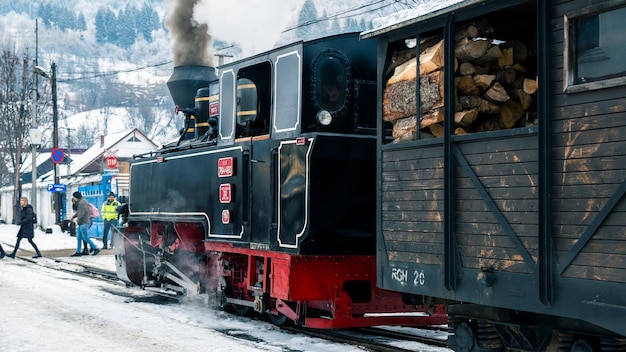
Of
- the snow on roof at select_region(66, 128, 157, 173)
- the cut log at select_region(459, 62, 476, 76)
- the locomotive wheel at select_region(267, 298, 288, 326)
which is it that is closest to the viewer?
the cut log at select_region(459, 62, 476, 76)

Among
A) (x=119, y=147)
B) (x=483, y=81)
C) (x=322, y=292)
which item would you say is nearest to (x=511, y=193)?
(x=483, y=81)

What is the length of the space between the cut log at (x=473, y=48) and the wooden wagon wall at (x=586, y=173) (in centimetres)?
81

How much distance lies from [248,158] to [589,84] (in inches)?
197

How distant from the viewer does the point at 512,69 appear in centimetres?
613

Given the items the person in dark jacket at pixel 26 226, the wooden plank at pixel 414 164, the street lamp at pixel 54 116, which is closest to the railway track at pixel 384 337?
the wooden plank at pixel 414 164

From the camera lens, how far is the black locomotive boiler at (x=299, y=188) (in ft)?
27.4

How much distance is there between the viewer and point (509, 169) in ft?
18.6

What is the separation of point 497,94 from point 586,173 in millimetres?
1213

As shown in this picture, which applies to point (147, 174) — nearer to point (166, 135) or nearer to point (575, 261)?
point (575, 261)

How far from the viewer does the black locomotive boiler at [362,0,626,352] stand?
499cm

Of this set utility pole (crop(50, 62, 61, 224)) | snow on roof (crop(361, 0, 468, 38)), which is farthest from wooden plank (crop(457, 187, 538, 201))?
utility pole (crop(50, 62, 61, 224))

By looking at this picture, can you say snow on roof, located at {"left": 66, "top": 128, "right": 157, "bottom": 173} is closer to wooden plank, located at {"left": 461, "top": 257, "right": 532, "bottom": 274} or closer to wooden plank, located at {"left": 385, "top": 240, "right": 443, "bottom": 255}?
wooden plank, located at {"left": 385, "top": 240, "right": 443, "bottom": 255}

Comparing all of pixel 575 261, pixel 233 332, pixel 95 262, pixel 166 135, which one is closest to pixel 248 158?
pixel 233 332

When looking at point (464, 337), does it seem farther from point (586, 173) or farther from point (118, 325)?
point (118, 325)
